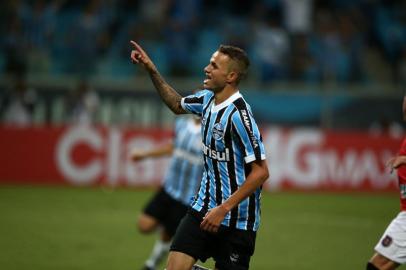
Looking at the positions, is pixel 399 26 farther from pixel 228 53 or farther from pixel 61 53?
pixel 228 53

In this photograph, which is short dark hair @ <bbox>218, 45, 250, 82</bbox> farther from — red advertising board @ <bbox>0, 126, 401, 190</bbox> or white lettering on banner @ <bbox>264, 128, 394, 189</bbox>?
white lettering on banner @ <bbox>264, 128, 394, 189</bbox>

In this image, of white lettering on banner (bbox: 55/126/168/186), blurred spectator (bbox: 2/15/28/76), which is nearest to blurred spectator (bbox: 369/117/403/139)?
white lettering on banner (bbox: 55/126/168/186)

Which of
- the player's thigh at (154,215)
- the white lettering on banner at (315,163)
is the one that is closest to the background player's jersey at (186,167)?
the player's thigh at (154,215)

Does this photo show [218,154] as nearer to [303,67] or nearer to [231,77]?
[231,77]

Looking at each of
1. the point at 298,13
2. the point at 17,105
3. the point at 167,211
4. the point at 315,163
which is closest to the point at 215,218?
the point at 167,211

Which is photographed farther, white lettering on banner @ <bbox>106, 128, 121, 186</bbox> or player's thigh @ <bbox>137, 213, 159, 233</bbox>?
white lettering on banner @ <bbox>106, 128, 121, 186</bbox>

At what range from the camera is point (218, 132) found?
21.9 ft

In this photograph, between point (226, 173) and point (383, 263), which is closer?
point (226, 173)

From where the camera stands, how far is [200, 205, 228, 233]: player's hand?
6344 mm

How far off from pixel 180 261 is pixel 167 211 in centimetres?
355

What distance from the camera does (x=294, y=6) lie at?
21891mm

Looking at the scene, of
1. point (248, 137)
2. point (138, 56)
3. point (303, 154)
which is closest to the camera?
point (248, 137)

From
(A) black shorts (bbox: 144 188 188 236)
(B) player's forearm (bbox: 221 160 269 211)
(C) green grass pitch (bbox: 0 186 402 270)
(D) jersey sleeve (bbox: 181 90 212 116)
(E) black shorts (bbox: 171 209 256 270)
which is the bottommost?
(C) green grass pitch (bbox: 0 186 402 270)

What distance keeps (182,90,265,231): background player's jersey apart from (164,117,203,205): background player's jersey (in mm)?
3175
